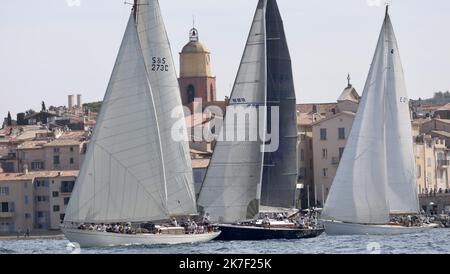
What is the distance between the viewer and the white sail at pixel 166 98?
38.0 metres

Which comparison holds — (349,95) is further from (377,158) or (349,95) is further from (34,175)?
(377,158)

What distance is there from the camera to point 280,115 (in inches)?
1748

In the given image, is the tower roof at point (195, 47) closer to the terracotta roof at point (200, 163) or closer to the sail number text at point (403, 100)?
the terracotta roof at point (200, 163)

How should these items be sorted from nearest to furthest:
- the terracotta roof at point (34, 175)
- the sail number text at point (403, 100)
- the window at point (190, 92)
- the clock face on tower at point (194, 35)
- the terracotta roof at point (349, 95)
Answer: the sail number text at point (403, 100)
the terracotta roof at point (34, 175)
the terracotta roof at point (349, 95)
the window at point (190, 92)
the clock face on tower at point (194, 35)

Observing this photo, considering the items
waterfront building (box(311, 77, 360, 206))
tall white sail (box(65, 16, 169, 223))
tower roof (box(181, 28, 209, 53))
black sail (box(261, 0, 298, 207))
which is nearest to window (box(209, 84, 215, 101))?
tower roof (box(181, 28, 209, 53))

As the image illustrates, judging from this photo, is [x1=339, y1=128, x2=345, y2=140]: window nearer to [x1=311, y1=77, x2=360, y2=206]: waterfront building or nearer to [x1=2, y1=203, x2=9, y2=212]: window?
[x1=311, y1=77, x2=360, y2=206]: waterfront building

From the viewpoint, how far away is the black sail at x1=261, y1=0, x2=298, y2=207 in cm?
4409

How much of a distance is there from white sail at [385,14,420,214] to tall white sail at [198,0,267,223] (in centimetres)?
530

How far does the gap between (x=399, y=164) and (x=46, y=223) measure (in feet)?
96.6

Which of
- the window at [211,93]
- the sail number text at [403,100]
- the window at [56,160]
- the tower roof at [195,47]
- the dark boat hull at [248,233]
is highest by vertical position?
the tower roof at [195,47]

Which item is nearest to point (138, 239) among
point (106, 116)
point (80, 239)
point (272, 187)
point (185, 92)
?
point (80, 239)

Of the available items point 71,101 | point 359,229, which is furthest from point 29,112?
point 359,229

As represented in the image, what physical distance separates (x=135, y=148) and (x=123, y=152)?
15.1 inches

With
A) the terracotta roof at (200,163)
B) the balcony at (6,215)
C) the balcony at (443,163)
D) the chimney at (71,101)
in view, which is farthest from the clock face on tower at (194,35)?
the balcony at (6,215)
